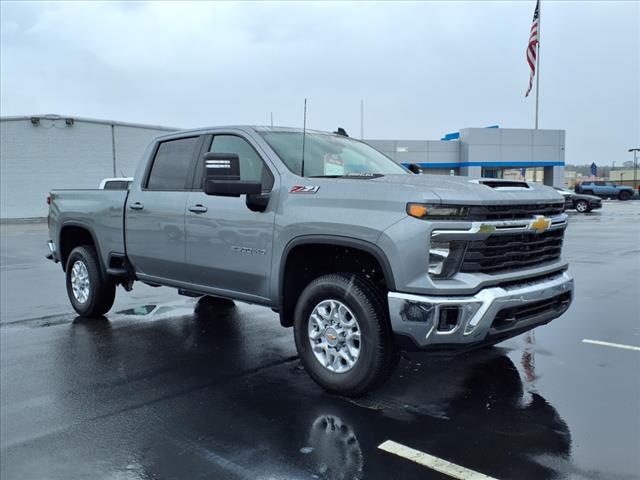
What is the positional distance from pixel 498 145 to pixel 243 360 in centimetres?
4178

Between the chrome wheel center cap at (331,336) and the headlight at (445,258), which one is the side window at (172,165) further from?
the headlight at (445,258)

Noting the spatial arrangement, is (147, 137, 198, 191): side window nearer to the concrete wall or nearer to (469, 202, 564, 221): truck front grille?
(469, 202, 564, 221): truck front grille

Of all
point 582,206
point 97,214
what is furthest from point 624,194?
point 97,214

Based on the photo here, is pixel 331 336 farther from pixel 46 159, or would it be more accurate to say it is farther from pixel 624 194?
pixel 624 194

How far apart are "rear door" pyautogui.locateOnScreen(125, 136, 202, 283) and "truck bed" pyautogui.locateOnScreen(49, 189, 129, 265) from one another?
0.70 feet

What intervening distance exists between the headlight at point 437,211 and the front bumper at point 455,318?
1.73 ft

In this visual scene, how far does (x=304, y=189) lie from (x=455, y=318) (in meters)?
1.55

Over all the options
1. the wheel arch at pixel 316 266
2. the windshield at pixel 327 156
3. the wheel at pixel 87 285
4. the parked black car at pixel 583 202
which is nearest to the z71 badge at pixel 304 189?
the windshield at pixel 327 156

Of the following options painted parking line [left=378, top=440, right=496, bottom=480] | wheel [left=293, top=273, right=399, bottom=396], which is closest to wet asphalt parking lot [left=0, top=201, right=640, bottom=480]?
painted parking line [left=378, top=440, right=496, bottom=480]

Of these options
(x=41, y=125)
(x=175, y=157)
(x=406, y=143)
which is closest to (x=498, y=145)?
(x=406, y=143)

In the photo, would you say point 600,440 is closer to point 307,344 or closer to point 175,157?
point 307,344

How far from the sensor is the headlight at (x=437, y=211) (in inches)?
153

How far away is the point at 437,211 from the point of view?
12.8 ft

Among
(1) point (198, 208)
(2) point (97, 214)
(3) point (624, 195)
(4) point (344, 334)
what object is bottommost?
(4) point (344, 334)
